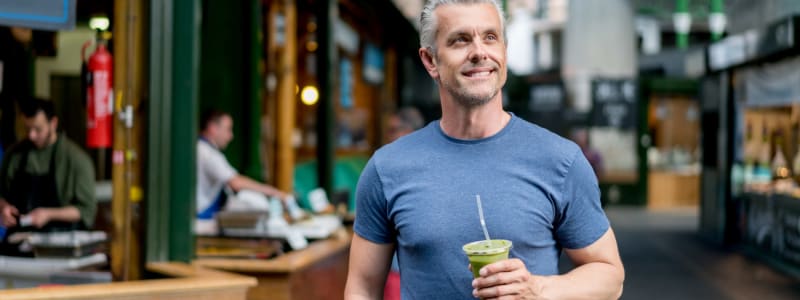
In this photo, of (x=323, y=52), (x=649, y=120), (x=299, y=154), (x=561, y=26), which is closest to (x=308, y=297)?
(x=323, y=52)

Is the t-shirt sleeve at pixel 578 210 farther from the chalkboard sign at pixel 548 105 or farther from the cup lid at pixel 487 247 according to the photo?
the chalkboard sign at pixel 548 105

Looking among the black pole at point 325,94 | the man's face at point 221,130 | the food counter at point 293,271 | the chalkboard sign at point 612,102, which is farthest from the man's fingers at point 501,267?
the chalkboard sign at point 612,102

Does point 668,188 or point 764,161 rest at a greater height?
point 764,161

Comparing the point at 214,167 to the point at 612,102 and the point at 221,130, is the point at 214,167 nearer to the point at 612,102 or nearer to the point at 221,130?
the point at 221,130

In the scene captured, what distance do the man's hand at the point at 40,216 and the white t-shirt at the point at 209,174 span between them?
97.1 inches

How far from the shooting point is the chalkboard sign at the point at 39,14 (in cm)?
436

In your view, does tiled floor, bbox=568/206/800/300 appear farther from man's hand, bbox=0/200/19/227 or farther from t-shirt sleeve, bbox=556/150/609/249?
t-shirt sleeve, bbox=556/150/609/249

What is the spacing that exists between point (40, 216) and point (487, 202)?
3190mm

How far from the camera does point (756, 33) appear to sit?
13820mm

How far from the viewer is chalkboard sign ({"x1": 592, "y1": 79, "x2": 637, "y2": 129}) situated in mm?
23281

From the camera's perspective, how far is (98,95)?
491cm

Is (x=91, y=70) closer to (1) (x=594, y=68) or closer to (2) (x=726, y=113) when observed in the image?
(2) (x=726, y=113)

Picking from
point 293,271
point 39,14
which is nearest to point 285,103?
point 293,271

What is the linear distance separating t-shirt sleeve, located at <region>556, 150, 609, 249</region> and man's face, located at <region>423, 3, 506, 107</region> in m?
0.25
